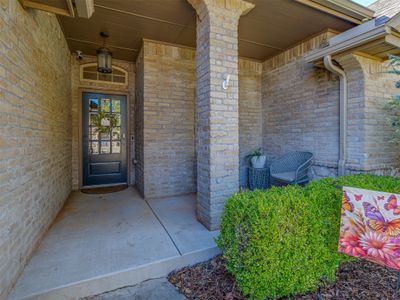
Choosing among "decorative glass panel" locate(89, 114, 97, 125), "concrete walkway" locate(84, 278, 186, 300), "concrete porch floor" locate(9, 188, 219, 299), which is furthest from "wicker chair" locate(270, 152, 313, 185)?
"decorative glass panel" locate(89, 114, 97, 125)

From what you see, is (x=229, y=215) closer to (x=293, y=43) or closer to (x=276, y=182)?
(x=276, y=182)

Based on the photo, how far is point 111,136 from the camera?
5152mm

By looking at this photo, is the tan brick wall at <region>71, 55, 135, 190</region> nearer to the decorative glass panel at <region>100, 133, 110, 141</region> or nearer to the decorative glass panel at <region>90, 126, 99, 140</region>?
the decorative glass panel at <region>90, 126, 99, 140</region>

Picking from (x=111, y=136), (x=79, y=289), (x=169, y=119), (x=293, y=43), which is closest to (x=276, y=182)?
(x=169, y=119)

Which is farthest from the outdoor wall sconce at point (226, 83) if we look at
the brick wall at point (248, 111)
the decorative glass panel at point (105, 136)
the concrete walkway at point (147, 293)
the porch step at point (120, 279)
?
the decorative glass panel at point (105, 136)

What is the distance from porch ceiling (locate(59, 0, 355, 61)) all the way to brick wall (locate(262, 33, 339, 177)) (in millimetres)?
448

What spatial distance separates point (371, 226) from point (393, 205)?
8.9 inches

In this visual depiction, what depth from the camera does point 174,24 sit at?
349cm

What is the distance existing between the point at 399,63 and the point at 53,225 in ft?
16.6

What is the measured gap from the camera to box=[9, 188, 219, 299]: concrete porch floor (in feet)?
5.88

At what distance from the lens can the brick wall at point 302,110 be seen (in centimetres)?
375

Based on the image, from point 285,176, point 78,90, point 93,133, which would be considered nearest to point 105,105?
point 78,90

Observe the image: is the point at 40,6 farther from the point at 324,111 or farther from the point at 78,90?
the point at 324,111

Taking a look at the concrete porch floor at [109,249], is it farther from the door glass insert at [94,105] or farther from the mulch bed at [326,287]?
the door glass insert at [94,105]
